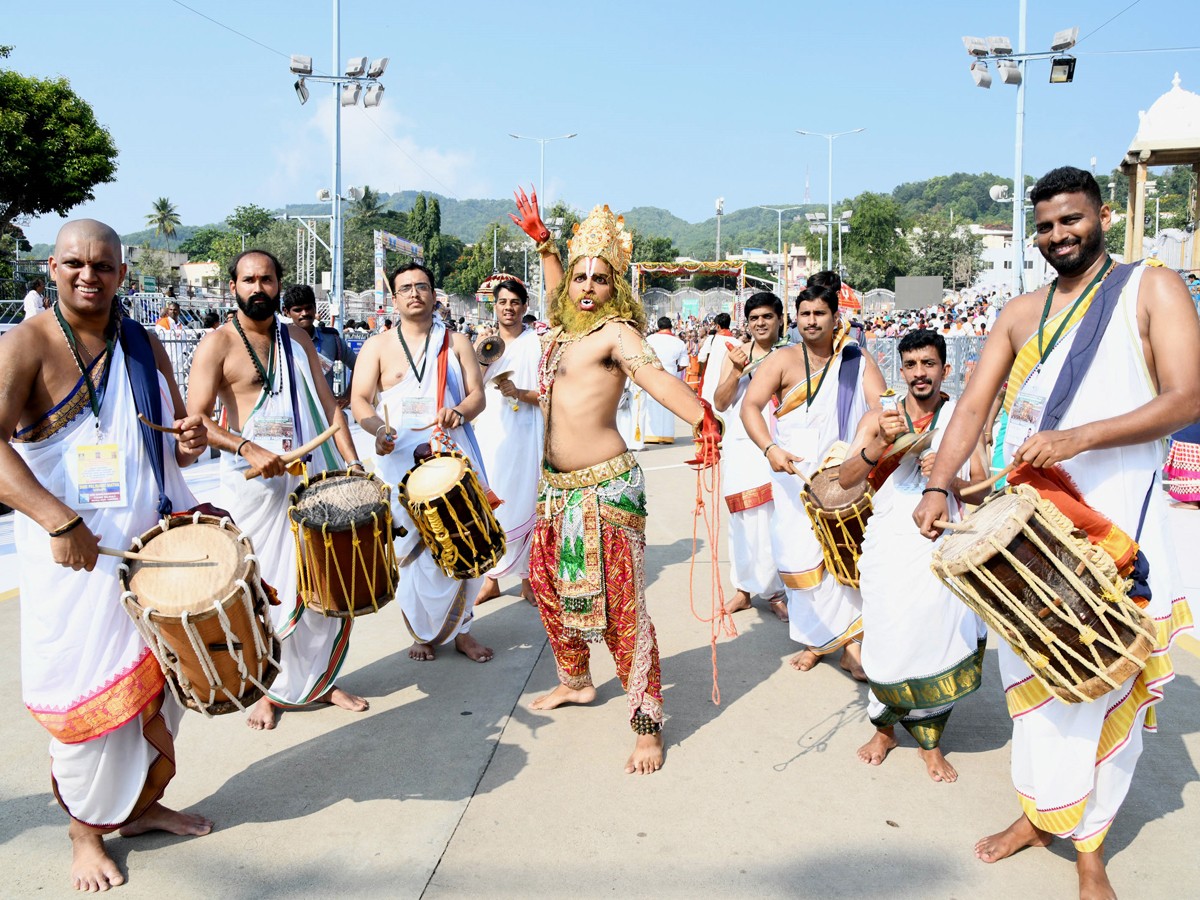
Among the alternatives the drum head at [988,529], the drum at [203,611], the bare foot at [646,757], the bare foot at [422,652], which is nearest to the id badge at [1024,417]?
the drum head at [988,529]

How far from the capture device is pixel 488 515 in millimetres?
4520

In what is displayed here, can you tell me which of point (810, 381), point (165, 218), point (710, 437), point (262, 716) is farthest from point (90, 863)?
point (165, 218)

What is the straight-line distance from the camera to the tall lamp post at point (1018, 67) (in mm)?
17297

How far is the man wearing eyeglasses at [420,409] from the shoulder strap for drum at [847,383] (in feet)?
6.59

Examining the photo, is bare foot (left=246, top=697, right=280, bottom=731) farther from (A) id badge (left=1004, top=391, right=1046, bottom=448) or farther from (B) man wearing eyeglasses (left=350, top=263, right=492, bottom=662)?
(A) id badge (left=1004, top=391, right=1046, bottom=448)

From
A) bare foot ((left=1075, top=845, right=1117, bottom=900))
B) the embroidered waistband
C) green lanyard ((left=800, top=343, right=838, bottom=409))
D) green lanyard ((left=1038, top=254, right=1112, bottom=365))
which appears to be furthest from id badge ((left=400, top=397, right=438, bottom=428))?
bare foot ((left=1075, top=845, right=1117, bottom=900))

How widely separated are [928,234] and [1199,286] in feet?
A: 247

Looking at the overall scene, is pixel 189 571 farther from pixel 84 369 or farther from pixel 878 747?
pixel 878 747

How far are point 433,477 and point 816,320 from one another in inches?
89.9

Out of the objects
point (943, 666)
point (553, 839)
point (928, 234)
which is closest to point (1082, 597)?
point (943, 666)

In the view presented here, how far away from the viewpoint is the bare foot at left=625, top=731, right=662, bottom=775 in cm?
390

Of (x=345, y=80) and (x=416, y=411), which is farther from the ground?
(x=345, y=80)

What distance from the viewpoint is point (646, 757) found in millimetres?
3922

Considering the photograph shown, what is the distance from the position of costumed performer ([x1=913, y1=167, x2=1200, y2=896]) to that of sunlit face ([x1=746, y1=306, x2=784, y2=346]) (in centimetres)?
308
